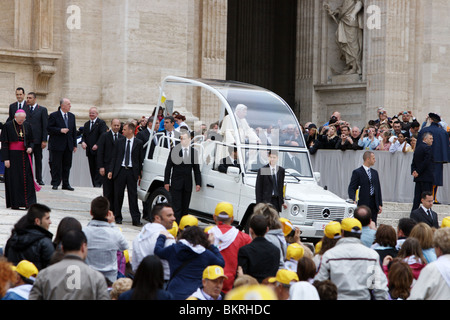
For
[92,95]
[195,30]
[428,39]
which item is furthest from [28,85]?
[428,39]

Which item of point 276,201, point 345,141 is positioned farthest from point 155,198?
point 345,141

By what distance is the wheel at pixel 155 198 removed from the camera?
14970 mm

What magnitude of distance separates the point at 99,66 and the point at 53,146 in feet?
14.3

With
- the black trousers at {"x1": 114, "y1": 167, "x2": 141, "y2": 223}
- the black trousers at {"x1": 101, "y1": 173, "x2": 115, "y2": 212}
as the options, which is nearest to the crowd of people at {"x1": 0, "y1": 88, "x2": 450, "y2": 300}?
the black trousers at {"x1": 114, "y1": 167, "x2": 141, "y2": 223}

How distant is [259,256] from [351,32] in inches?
748

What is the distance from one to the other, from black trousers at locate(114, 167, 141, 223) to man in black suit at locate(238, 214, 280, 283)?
6.80m

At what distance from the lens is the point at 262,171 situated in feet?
45.0

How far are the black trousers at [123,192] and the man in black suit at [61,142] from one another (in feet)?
9.39

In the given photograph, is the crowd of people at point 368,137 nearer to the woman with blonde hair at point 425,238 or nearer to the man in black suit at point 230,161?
the man in black suit at point 230,161

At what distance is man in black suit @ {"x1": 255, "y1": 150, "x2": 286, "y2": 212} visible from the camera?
530 inches

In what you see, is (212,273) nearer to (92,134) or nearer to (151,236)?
(151,236)

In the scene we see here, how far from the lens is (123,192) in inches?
607

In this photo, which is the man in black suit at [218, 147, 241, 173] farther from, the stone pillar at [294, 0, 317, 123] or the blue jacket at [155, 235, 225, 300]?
the stone pillar at [294, 0, 317, 123]
